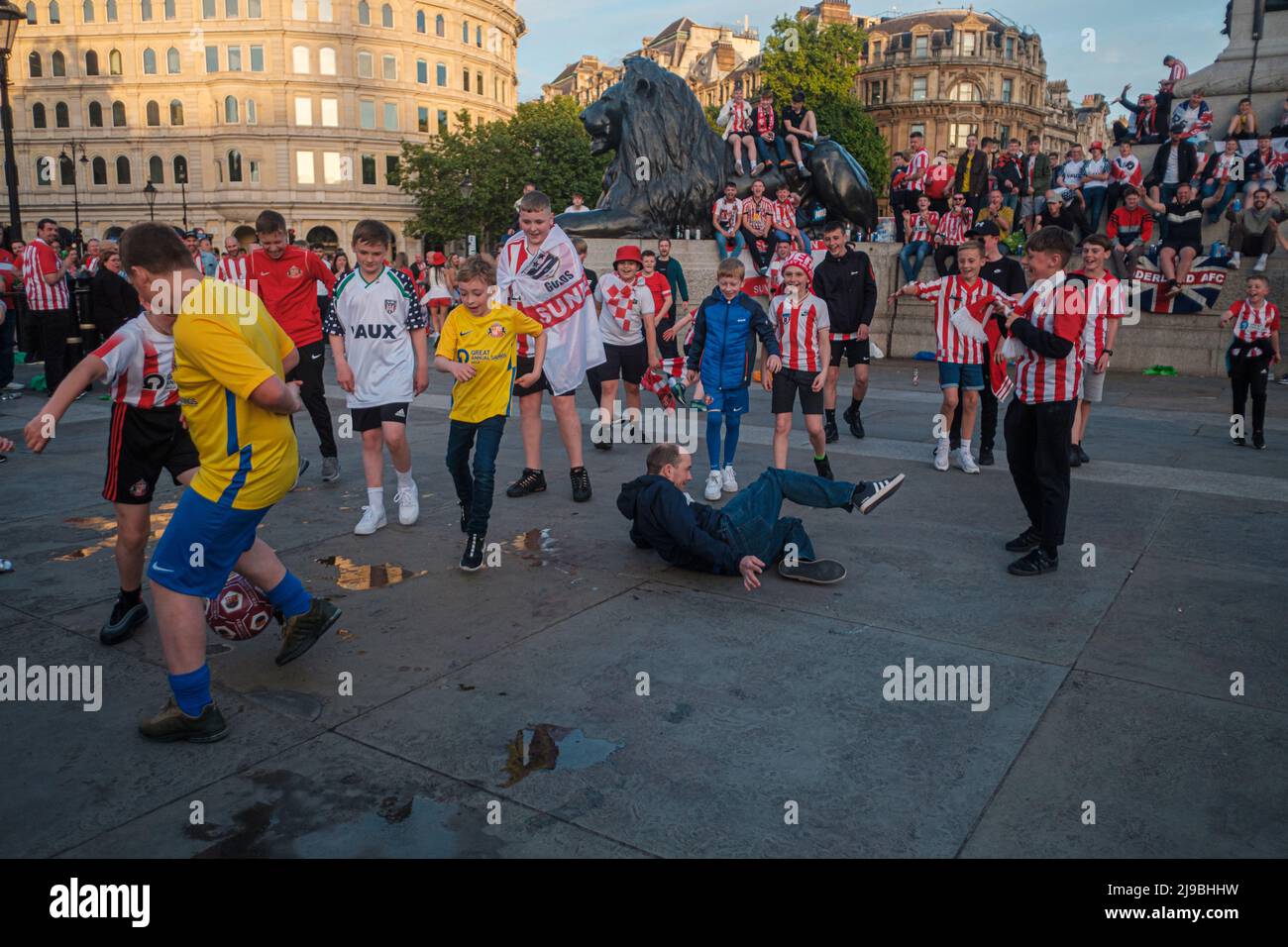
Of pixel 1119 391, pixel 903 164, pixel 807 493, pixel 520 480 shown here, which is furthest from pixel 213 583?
pixel 903 164

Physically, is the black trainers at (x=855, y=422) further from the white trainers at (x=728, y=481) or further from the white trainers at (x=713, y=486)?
the white trainers at (x=713, y=486)

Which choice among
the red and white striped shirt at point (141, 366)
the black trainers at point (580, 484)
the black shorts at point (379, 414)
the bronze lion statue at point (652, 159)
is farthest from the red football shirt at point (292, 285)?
the bronze lion statue at point (652, 159)

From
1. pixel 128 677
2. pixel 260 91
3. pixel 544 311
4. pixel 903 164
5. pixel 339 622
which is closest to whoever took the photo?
pixel 128 677

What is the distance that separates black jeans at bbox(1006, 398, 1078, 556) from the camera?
17.8 feet

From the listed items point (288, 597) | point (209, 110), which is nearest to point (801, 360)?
point (288, 597)

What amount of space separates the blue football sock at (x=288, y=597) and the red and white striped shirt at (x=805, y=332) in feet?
14.0

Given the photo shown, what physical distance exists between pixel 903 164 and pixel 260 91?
210 ft

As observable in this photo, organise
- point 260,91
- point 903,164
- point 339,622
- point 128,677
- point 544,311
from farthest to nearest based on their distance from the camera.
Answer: point 260,91, point 903,164, point 544,311, point 339,622, point 128,677

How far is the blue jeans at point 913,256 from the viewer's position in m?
16.7

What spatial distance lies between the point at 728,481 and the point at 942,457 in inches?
75.3

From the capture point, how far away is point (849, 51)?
5884 centimetres

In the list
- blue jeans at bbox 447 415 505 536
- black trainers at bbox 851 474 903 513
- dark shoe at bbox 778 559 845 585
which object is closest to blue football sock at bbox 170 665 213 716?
blue jeans at bbox 447 415 505 536

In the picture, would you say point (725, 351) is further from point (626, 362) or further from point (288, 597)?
point (288, 597)
